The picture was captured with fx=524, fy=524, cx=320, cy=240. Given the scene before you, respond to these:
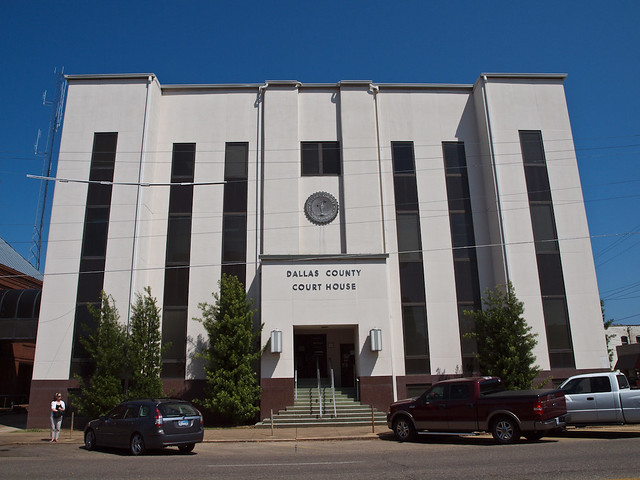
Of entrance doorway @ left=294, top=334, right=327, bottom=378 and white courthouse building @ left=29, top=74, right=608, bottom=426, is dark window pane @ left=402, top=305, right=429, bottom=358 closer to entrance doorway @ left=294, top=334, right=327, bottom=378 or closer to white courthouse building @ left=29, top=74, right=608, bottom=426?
white courthouse building @ left=29, top=74, right=608, bottom=426

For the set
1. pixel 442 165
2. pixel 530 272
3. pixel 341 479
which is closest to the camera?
pixel 341 479

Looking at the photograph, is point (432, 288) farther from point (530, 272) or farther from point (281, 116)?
point (281, 116)

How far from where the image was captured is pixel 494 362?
2164 cm

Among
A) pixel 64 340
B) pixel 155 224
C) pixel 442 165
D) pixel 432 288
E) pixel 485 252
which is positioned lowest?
pixel 64 340

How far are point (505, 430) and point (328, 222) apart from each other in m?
13.5

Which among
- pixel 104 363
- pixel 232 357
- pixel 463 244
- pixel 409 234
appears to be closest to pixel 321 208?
pixel 409 234

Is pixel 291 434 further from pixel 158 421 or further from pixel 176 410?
pixel 158 421

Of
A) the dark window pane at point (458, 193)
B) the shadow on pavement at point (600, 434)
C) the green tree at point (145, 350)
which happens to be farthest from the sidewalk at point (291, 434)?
the dark window pane at point (458, 193)

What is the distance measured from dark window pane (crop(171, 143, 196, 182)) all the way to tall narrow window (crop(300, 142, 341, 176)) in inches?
215

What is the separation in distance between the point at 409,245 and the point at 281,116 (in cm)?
902

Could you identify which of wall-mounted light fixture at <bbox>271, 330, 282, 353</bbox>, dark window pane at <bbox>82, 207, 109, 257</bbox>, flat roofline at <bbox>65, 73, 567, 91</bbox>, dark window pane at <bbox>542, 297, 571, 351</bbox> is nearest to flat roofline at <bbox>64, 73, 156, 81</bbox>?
flat roofline at <bbox>65, 73, 567, 91</bbox>

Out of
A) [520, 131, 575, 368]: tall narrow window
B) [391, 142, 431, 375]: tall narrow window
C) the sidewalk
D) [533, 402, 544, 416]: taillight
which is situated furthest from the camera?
[391, 142, 431, 375]: tall narrow window

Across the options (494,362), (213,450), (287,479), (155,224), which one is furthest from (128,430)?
(494,362)

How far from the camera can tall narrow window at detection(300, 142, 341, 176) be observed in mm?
25859
